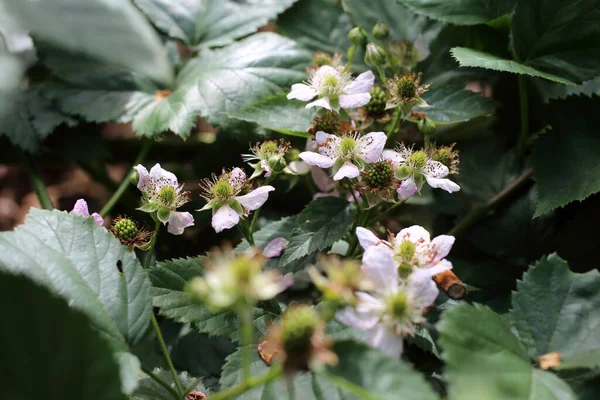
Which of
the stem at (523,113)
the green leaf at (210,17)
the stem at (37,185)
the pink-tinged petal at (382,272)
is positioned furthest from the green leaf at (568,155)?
the stem at (37,185)

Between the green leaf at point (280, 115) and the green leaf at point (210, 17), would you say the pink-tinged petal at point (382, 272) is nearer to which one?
the green leaf at point (280, 115)

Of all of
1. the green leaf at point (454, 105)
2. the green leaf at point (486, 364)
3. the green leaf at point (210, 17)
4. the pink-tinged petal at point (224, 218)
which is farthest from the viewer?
the green leaf at point (210, 17)

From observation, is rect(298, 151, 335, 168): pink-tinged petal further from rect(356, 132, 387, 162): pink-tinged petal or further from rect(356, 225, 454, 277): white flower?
rect(356, 225, 454, 277): white flower

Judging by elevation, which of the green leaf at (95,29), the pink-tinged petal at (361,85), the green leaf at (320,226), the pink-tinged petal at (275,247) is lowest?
the pink-tinged petal at (275,247)

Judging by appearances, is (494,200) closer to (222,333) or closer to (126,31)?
(222,333)

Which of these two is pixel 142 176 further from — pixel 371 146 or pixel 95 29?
pixel 371 146

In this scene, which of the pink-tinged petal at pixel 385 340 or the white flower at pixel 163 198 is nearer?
the pink-tinged petal at pixel 385 340
